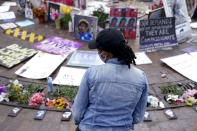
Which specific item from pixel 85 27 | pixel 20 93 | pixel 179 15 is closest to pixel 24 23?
pixel 85 27

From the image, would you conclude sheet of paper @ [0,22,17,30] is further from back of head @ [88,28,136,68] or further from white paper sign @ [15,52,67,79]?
back of head @ [88,28,136,68]

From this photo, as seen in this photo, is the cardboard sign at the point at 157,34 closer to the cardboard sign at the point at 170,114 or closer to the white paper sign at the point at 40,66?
the white paper sign at the point at 40,66

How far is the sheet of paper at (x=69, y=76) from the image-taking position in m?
3.59

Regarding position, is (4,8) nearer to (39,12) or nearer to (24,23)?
(24,23)

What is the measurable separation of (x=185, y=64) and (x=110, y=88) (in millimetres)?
3242

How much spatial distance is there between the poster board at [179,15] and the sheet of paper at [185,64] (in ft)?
2.89

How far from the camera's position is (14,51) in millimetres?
4648

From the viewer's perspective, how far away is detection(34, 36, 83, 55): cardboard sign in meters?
4.75

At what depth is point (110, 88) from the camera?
4.72 ft

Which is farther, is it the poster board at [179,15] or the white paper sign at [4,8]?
the white paper sign at [4,8]

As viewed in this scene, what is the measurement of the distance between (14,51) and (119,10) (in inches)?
110

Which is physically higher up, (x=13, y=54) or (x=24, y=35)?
(x=24, y=35)

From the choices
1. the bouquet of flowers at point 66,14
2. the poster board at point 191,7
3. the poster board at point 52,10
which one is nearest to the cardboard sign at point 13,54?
the bouquet of flowers at point 66,14

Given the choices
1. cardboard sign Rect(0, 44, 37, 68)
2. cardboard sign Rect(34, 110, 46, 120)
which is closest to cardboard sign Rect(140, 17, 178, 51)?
cardboard sign Rect(0, 44, 37, 68)
